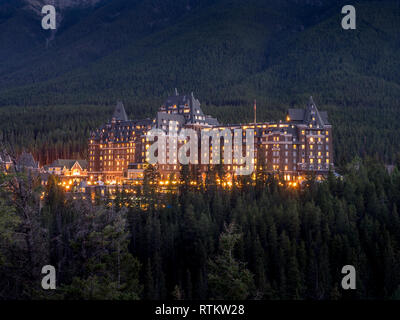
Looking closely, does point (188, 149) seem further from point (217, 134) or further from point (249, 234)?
point (249, 234)

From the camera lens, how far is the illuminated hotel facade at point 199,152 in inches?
5738

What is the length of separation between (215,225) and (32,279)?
68.7 metres

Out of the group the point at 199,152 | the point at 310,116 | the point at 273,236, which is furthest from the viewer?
the point at 199,152

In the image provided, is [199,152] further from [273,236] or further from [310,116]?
[273,236]

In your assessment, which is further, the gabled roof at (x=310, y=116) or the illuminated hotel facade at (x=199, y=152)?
the gabled roof at (x=310, y=116)

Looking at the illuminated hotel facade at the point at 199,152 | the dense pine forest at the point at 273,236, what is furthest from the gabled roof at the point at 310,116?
the dense pine forest at the point at 273,236

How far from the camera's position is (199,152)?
163 meters

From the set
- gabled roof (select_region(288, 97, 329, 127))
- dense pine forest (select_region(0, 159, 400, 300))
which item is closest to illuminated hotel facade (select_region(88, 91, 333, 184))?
gabled roof (select_region(288, 97, 329, 127))

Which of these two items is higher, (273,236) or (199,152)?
(199,152)

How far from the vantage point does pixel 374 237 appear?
95.2 meters

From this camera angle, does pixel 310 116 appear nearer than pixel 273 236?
No

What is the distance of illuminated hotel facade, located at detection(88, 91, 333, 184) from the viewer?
146 meters

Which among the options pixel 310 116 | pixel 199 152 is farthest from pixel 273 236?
pixel 199 152

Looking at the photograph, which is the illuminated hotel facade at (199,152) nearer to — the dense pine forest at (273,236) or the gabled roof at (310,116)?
the gabled roof at (310,116)
